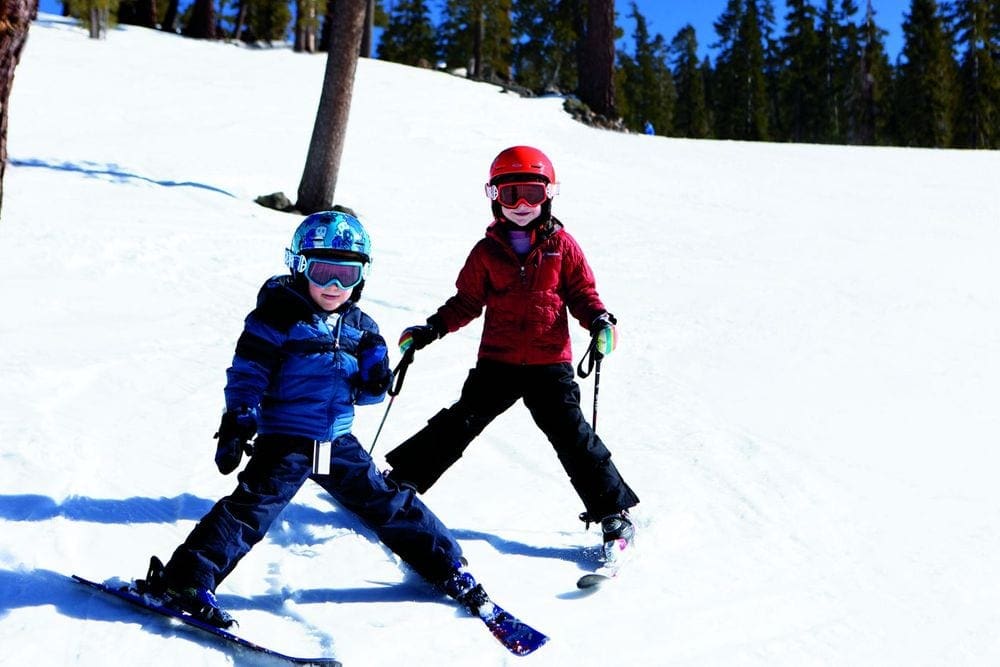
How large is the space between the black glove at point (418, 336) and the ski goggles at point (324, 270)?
0.56 m

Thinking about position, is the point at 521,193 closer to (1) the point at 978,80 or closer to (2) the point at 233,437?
(2) the point at 233,437

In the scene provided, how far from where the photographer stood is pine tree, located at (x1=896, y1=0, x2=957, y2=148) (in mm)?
46875

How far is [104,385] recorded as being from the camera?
5184 mm

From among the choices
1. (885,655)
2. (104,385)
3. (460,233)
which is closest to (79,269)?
(104,385)

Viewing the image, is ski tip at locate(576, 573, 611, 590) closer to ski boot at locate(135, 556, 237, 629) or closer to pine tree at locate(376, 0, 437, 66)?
ski boot at locate(135, 556, 237, 629)

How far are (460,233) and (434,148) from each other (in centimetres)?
502

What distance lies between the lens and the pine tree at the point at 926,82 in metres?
46.9

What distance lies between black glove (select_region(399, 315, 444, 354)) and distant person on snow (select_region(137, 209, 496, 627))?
1.28 feet

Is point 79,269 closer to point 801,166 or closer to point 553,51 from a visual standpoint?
point 801,166

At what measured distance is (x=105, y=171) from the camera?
10680 millimetres

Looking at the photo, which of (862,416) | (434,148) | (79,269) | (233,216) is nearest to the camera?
(862,416)

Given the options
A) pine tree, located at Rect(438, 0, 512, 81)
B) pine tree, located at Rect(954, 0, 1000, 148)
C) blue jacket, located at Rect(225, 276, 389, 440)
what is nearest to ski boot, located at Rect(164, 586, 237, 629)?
blue jacket, located at Rect(225, 276, 389, 440)

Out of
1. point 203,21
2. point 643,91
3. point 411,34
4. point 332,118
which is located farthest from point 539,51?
point 332,118

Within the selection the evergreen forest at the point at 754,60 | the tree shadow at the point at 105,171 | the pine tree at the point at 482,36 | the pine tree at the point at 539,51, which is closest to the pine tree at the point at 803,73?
the evergreen forest at the point at 754,60
